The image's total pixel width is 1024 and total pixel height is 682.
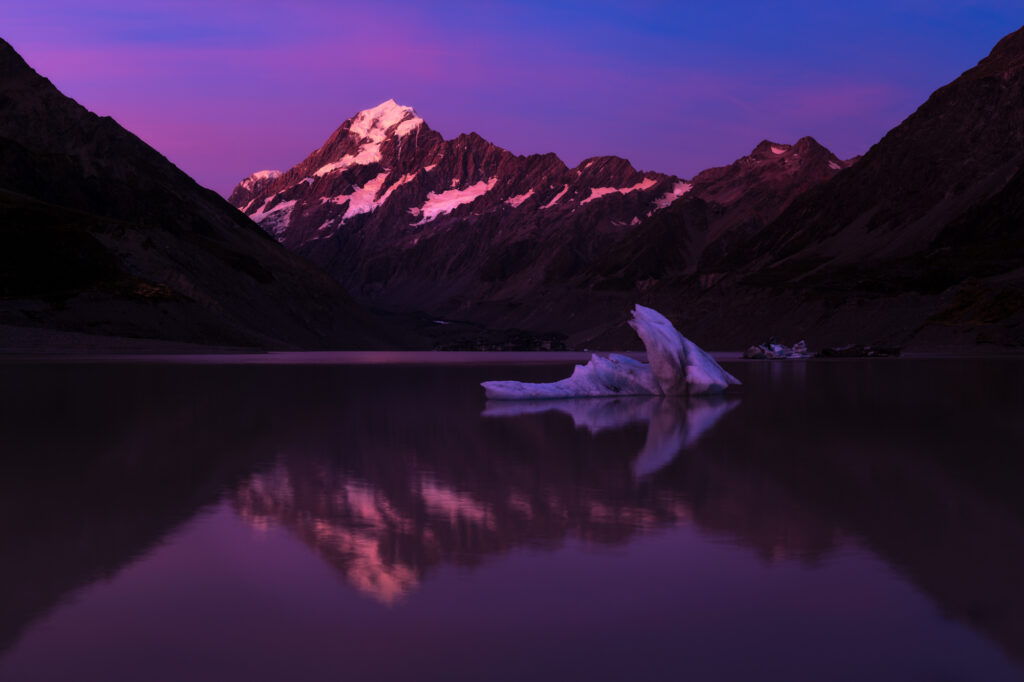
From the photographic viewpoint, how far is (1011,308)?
422 ft

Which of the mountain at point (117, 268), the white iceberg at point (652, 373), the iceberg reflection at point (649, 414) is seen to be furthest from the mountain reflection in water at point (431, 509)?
the mountain at point (117, 268)

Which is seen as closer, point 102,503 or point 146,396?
point 102,503

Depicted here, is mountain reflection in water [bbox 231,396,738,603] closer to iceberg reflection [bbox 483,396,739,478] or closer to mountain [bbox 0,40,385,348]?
iceberg reflection [bbox 483,396,739,478]

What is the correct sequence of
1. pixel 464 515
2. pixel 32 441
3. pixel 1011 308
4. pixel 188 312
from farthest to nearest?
pixel 188 312, pixel 1011 308, pixel 32 441, pixel 464 515

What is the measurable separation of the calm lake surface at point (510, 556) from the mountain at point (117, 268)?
103 metres

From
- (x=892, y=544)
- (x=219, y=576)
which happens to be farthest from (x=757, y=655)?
(x=219, y=576)

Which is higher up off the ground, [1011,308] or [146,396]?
[1011,308]

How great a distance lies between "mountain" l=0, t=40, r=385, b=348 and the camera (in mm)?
125938

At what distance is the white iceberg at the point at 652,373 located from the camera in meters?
40.2

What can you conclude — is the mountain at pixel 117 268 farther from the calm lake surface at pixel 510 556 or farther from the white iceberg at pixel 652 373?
the calm lake surface at pixel 510 556

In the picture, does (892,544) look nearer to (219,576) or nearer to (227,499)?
(219,576)

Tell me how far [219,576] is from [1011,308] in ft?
448

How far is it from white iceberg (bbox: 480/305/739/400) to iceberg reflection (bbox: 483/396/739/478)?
0.67 meters

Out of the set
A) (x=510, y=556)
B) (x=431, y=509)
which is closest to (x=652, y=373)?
(x=431, y=509)
